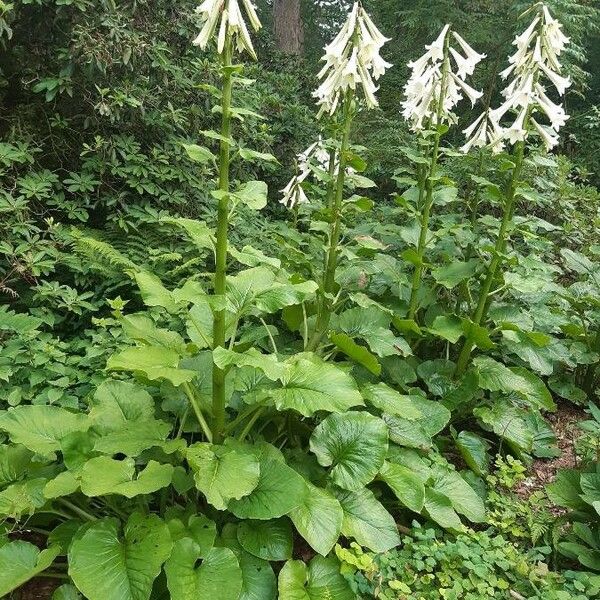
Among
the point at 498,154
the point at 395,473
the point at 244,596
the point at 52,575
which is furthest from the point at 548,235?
the point at 52,575

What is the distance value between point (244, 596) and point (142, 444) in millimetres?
722

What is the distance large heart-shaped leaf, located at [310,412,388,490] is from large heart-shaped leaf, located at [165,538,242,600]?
62cm

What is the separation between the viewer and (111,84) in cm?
386

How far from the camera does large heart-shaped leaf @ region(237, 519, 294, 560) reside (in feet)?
6.96

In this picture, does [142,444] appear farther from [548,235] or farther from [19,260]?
[548,235]

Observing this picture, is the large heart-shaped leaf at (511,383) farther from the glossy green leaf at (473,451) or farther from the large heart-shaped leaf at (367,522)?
the large heart-shaped leaf at (367,522)

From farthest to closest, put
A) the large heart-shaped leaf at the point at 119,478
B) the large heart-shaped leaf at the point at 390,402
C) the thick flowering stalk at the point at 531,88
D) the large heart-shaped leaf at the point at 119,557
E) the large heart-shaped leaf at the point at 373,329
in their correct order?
1. the large heart-shaped leaf at the point at 373,329
2. the thick flowering stalk at the point at 531,88
3. the large heart-shaped leaf at the point at 390,402
4. the large heart-shaped leaf at the point at 119,478
5. the large heart-shaped leaf at the point at 119,557

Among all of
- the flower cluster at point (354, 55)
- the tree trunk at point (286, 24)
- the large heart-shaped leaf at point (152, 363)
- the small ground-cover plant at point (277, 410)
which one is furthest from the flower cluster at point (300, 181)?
the tree trunk at point (286, 24)

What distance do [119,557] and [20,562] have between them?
0.39m

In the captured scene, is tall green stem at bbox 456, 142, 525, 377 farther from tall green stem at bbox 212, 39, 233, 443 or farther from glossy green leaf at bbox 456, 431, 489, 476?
tall green stem at bbox 212, 39, 233, 443

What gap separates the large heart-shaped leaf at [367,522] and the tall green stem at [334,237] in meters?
1.00

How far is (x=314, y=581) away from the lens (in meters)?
2.11

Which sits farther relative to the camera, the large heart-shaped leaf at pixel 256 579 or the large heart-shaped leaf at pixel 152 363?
the large heart-shaped leaf at pixel 256 579

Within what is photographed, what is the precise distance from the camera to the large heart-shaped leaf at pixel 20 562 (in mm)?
1872
